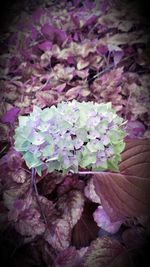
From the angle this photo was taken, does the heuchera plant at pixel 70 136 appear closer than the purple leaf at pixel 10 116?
Yes

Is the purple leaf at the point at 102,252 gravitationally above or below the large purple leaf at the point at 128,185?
below

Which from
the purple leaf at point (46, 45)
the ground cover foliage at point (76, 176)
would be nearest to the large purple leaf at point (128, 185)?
the ground cover foliage at point (76, 176)

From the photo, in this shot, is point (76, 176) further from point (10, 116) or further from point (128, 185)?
point (10, 116)

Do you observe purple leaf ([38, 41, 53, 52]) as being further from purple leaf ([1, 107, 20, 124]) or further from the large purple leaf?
the large purple leaf

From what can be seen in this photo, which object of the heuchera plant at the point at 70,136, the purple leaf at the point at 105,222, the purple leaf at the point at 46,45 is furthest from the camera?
the purple leaf at the point at 46,45

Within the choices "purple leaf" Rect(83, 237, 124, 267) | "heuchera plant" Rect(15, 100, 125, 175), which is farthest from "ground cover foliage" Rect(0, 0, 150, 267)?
"heuchera plant" Rect(15, 100, 125, 175)

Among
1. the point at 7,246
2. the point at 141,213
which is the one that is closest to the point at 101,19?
the point at 141,213

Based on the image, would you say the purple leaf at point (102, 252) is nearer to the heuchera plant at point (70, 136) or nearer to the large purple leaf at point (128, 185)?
the large purple leaf at point (128, 185)

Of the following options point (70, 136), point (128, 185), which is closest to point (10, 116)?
point (70, 136)
